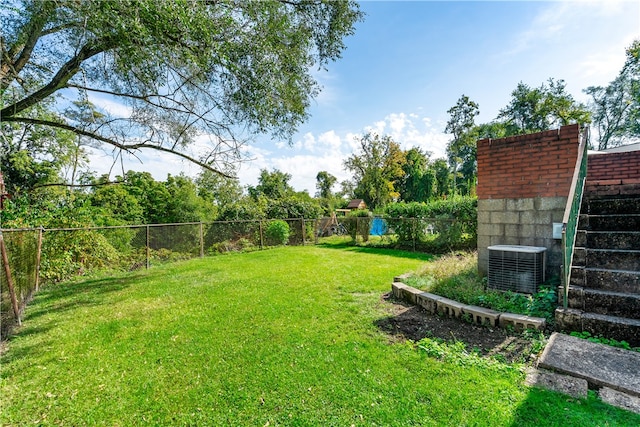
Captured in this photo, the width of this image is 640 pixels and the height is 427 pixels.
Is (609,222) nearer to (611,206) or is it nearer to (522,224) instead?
(611,206)

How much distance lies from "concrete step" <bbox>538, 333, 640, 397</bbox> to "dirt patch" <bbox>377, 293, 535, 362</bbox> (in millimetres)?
224

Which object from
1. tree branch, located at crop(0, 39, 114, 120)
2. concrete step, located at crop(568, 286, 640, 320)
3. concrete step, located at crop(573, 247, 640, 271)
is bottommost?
concrete step, located at crop(568, 286, 640, 320)

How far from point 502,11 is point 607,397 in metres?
6.41

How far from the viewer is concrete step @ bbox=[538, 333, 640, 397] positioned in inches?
78.1

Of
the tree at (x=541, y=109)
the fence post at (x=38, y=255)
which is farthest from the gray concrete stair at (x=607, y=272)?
the tree at (x=541, y=109)

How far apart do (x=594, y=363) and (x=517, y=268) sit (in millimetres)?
1660

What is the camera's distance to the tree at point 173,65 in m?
3.53

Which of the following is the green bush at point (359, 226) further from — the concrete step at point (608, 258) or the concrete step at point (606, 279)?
the concrete step at point (606, 279)

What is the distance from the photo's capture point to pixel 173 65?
423 cm

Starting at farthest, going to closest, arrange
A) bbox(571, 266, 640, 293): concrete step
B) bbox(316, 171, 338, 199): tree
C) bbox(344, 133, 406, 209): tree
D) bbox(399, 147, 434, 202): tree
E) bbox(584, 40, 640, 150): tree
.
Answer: bbox(316, 171, 338, 199): tree, bbox(399, 147, 434, 202): tree, bbox(344, 133, 406, 209): tree, bbox(584, 40, 640, 150): tree, bbox(571, 266, 640, 293): concrete step

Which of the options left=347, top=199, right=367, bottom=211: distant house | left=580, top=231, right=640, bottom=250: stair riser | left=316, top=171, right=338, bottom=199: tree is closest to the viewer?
left=580, top=231, right=640, bottom=250: stair riser

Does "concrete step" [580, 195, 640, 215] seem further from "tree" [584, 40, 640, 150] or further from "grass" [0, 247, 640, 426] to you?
"tree" [584, 40, 640, 150]

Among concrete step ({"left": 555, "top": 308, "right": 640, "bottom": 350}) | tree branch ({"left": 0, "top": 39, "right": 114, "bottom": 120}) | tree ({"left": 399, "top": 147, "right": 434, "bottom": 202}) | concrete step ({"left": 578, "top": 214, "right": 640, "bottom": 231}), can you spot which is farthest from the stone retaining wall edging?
tree ({"left": 399, "top": 147, "right": 434, "bottom": 202})

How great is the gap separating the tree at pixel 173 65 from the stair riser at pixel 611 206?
17.5 feet
